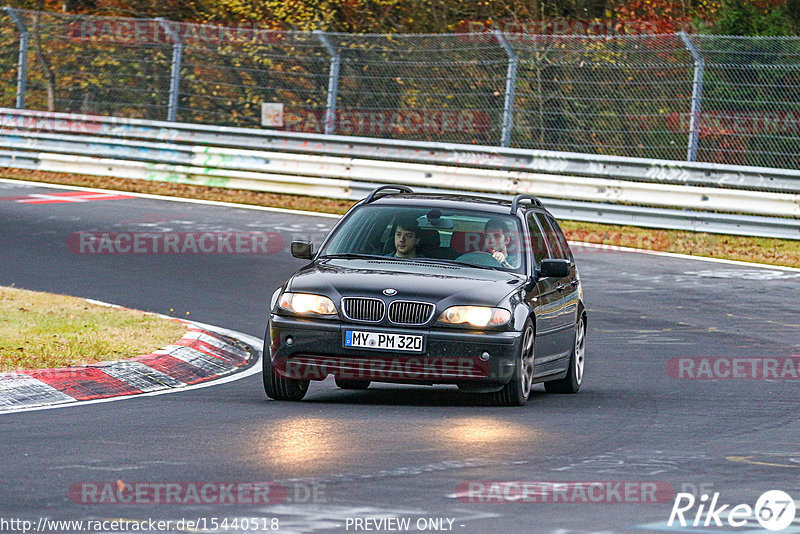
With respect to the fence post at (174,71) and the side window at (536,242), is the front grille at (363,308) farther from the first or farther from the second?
the fence post at (174,71)

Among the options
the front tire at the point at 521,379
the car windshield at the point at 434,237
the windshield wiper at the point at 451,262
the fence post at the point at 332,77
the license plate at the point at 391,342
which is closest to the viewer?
→ the license plate at the point at 391,342

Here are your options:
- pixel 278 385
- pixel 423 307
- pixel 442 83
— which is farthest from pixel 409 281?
pixel 442 83

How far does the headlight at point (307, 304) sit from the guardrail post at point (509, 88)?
13.8m

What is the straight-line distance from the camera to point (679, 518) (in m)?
6.39

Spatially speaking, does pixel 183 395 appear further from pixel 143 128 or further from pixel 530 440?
pixel 143 128

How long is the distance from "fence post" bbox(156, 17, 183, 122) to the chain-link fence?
2 cm

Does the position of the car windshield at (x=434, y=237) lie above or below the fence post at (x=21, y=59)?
below

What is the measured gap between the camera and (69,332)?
1210 centimetres

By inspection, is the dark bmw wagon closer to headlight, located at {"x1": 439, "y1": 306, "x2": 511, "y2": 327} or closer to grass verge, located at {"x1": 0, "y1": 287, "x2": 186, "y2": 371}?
headlight, located at {"x1": 439, "y1": 306, "x2": 511, "y2": 327}

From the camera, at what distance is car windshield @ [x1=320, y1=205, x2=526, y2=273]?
10633 millimetres

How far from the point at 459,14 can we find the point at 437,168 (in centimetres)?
796

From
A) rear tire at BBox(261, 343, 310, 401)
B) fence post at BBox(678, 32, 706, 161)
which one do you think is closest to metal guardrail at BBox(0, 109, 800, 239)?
fence post at BBox(678, 32, 706, 161)

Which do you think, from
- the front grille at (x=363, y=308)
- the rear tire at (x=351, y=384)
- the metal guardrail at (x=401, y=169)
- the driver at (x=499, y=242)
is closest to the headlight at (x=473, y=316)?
the front grille at (x=363, y=308)

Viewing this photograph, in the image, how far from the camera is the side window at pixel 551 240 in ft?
38.2
